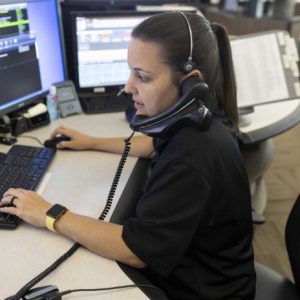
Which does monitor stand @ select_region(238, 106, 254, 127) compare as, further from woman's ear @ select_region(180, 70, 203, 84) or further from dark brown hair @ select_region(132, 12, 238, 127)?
woman's ear @ select_region(180, 70, 203, 84)

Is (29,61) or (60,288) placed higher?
(29,61)

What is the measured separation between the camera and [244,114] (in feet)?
5.27

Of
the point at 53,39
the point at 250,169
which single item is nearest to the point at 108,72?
the point at 53,39

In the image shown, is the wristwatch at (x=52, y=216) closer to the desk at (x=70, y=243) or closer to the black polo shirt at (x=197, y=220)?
the desk at (x=70, y=243)

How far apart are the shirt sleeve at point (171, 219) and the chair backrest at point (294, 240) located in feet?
1.32

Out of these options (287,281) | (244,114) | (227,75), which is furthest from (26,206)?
(244,114)

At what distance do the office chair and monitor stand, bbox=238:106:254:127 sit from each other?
1.78ft

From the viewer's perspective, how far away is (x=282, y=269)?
1.86m

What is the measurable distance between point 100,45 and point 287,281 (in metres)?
1.14

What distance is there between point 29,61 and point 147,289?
1.01 m

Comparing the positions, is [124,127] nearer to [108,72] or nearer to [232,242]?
[108,72]

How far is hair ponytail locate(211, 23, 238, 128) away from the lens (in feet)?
3.54

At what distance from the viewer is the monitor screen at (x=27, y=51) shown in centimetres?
132

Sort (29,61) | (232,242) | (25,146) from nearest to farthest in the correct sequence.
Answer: (232,242) < (25,146) < (29,61)
